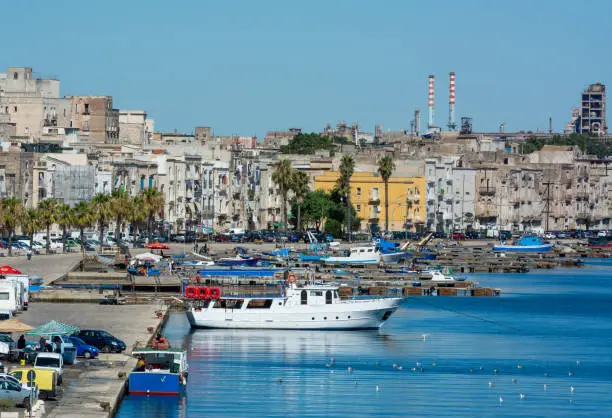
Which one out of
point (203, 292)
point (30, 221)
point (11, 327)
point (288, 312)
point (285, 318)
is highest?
point (30, 221)

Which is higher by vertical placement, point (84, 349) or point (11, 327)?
point (11, 327)

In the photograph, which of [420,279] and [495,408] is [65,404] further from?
[420,279]

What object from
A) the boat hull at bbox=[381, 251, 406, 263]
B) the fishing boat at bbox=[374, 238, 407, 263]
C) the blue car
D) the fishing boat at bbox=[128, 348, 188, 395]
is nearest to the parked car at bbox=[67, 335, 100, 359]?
the blue car

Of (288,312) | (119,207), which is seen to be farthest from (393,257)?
(288,312)

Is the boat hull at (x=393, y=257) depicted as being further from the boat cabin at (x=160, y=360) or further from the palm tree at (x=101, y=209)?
the boat cabin at (x=160, y=360)

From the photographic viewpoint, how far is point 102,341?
70312 millimetres

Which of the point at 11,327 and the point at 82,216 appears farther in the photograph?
the point at 82,216

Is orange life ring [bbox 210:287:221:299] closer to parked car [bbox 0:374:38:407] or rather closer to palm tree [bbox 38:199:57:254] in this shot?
palm tree [bbox 38:199:57:254]

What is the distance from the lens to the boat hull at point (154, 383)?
198 ft

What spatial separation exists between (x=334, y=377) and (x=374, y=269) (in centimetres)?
7393

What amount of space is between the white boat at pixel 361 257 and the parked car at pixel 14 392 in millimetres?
100913

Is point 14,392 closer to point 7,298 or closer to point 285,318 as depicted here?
point 7,298

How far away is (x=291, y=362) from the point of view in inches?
2995

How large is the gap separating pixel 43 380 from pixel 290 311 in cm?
3493
